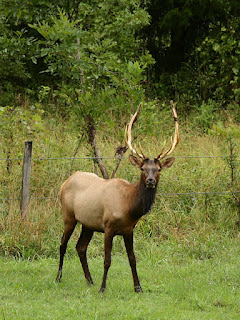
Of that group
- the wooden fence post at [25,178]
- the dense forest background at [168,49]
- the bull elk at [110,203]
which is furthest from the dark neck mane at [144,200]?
the dense forest background at [168,49]

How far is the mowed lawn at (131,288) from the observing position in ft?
20.0

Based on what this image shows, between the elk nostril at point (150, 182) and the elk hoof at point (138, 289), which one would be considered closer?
the elk nostril at point (150, 182)

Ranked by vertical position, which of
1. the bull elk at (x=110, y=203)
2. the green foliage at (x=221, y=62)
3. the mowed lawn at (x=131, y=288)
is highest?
the green foliage at (x=221, y=62)

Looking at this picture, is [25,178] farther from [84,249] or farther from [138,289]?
[138,289]

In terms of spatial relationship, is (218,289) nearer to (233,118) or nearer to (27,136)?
(27,136)

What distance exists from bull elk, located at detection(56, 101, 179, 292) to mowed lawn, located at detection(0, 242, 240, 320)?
0.91ft

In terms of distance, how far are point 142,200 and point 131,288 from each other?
45.3 inches

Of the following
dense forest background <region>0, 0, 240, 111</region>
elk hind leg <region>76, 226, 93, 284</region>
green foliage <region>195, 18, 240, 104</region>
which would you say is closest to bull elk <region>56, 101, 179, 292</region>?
elk hind leg <region>76, 226, 93, 284</region>

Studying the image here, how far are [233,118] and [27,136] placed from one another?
6.01 metres

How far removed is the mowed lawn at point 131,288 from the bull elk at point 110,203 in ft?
0.91

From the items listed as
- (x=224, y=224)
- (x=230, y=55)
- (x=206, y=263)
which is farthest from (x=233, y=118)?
(x=206, y=263)

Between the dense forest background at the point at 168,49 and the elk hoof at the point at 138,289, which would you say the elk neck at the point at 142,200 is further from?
the dense forest background at the point at 168,49

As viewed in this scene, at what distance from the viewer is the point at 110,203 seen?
7035 millimetres

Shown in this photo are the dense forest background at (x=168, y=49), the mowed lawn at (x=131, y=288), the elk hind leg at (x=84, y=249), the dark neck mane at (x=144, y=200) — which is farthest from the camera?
the dense forest background at (x=168, y=49)
